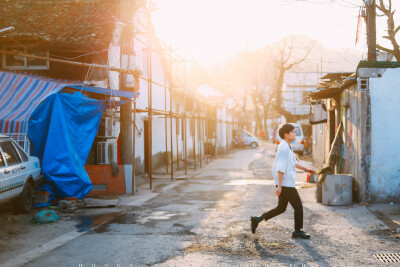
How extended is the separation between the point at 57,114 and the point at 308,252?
7.27 metres

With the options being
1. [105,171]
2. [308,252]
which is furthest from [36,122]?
[308,252]

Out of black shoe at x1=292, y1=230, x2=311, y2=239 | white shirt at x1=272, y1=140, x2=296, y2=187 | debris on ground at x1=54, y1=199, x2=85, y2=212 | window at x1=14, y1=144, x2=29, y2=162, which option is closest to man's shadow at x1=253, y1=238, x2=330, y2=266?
black shoe at x1=292, y1=230, x2=311, y2=239

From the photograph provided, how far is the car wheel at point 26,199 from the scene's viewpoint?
8.41m

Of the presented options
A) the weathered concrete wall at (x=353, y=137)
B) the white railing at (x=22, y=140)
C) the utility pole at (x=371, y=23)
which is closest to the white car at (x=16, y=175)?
the white railing at (x=22, y=140)

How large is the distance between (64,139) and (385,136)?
307 inches

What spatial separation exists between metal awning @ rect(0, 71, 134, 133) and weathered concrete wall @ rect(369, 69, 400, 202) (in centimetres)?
681

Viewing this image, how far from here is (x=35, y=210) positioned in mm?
9062

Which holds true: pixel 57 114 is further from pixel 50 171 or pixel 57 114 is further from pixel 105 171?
pixel 105 171

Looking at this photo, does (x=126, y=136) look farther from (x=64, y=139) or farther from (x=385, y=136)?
(x=385, y=136)

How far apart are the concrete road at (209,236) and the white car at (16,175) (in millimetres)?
1046

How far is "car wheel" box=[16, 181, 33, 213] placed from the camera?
8414 millimetres

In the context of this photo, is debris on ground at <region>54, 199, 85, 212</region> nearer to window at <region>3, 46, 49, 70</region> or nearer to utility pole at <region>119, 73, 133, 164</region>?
utility pole at <region>119, 73, 133, 164</region>

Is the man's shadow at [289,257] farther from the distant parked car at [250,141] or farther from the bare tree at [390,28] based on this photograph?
the distant parked car at [250,141]

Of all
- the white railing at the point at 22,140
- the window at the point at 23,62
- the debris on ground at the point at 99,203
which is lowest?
the debris on ground at the point at 99,203
